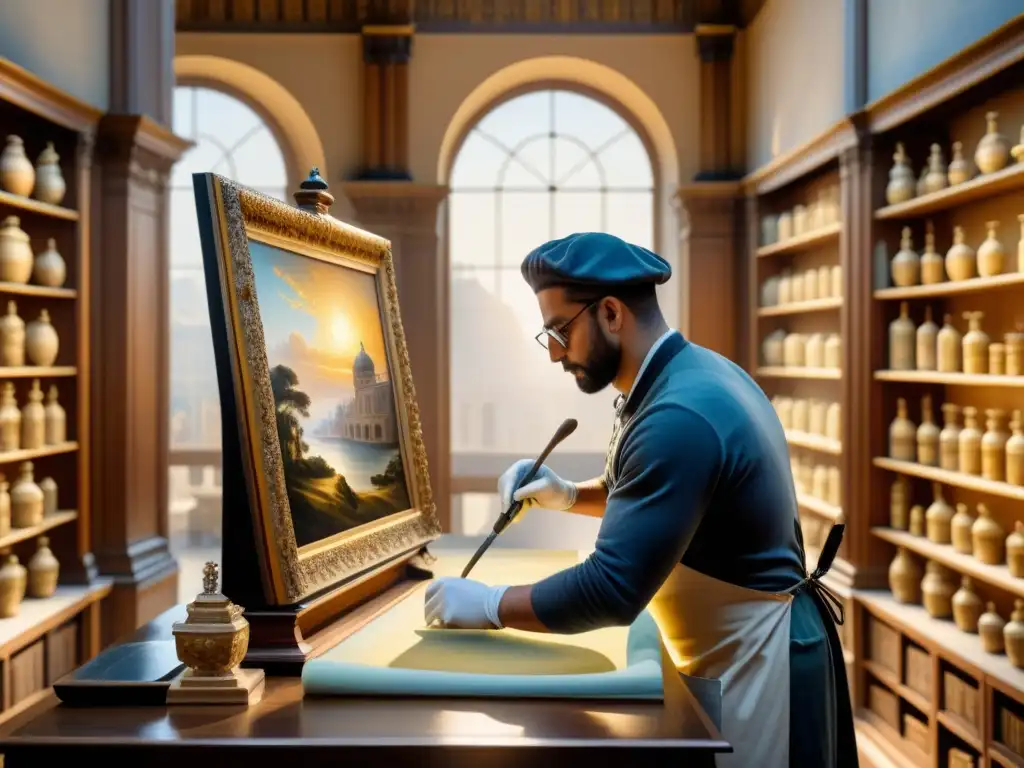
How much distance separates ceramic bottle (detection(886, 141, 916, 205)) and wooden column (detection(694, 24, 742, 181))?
6.37 feet

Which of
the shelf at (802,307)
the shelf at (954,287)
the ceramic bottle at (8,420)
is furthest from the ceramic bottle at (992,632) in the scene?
the ceramic bottle at (8,420)

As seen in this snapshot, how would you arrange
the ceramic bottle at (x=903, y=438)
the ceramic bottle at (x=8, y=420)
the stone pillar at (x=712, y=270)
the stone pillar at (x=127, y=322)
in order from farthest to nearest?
the stone pillar at (x=712, y=270) < the stone pillar at (x=127, y=322) < the ceramic bottle at (x=903, y=438) < the ceramic bottle at (x=8, y=420)

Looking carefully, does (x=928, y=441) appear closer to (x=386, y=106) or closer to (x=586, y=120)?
(x=586, y=120)

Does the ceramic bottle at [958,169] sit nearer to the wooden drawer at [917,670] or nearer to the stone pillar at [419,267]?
the wooden drawer at [917,670]

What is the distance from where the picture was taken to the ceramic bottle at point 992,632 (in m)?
3.43

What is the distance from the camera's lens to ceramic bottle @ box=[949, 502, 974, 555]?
3.73 m

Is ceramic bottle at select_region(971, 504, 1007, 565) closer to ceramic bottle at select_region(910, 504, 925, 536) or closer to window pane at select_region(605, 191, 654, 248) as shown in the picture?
ceramic bottle at select_region(910, 504, 925, 536)

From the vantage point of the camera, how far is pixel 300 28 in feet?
20.0

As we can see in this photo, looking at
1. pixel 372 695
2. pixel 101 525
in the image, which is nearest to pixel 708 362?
pixel 372 695

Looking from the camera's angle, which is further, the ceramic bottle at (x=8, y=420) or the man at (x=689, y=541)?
the ceramic bottle at (x=8, y=420)

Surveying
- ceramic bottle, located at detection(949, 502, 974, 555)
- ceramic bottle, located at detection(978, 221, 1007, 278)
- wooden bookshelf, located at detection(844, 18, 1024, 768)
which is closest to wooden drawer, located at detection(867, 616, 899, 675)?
wooden bookshelf, located at detection(844, 18, 1024, 768)

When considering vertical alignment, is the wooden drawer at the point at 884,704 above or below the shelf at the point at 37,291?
below

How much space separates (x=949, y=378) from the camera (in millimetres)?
3748

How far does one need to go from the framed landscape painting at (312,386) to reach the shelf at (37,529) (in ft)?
7.48
